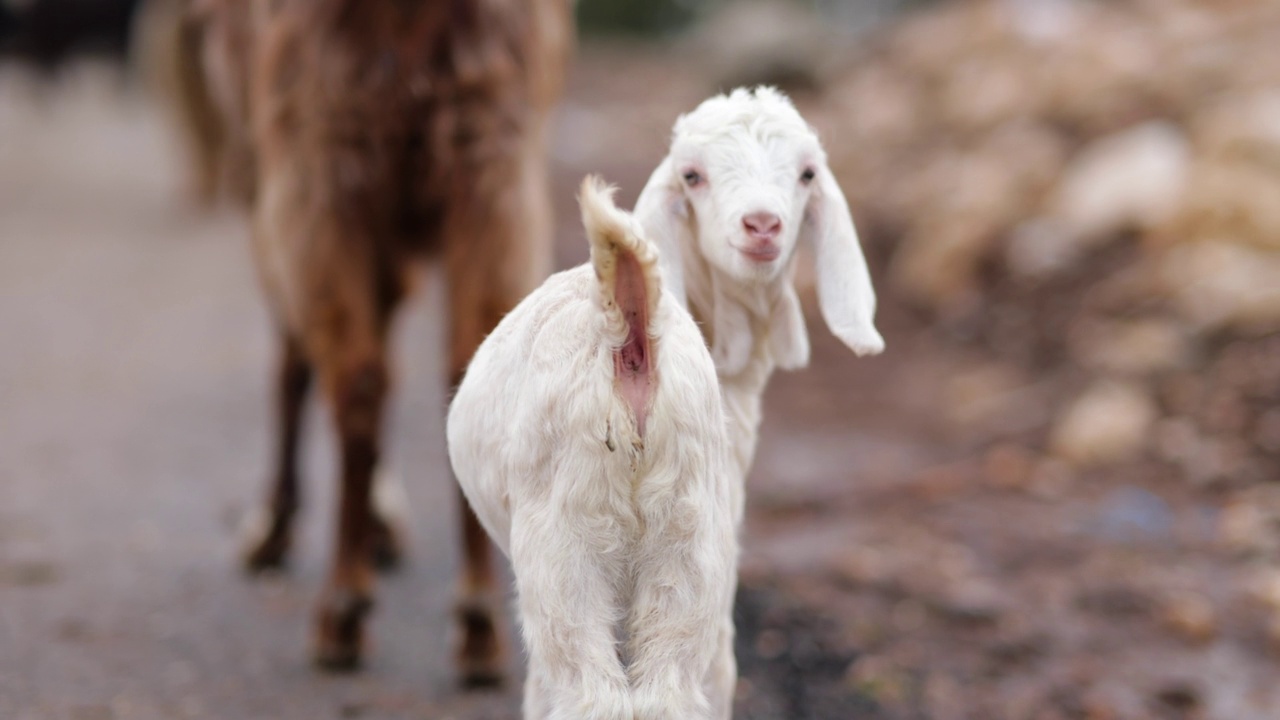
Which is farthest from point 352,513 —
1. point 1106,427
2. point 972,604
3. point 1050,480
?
point 1106,427

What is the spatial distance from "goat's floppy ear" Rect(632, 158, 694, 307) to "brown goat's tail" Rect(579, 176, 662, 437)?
0.95 ft

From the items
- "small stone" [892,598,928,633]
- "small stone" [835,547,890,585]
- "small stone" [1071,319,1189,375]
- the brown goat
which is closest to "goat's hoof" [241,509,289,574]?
the brown goat

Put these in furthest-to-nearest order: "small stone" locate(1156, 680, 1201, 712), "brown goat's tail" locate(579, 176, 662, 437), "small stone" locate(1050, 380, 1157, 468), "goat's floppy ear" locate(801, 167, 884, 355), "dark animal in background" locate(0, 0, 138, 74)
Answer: "dark animal in background" locate(0, 0, 138, 74), "small stone" locate(1050, 380, 1157, 468), "small stone" locate(1156, 680, 1201, 712), "goat's floppy ear" locate(801, 167, 884, 355), "brown goat's tail" locate(579, 176, 662, 437)

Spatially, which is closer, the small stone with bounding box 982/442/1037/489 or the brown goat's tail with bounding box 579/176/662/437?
the brown goat's tail with bounding box 579/176/662/437

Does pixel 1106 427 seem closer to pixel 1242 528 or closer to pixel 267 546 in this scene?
pixel 1242 528

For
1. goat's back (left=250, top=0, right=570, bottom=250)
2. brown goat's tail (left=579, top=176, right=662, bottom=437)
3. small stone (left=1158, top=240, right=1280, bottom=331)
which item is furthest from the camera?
small stone (left=1158, top=240, right=1280, bottom=331)

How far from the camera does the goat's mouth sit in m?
2.53

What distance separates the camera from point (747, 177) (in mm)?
2582

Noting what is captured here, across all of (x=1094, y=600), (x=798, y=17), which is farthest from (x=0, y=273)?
(x=798, y=17)

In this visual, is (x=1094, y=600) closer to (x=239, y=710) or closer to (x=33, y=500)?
(x=239, y=710)

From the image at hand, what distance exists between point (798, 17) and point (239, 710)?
60.9 ft

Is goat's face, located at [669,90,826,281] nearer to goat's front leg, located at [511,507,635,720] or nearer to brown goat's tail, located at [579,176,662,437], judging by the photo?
brown goat's tail, located at [579,176,662,437]

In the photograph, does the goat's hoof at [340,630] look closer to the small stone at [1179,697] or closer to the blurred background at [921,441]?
the blurred background at [921,441]

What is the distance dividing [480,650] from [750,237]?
205 cm
